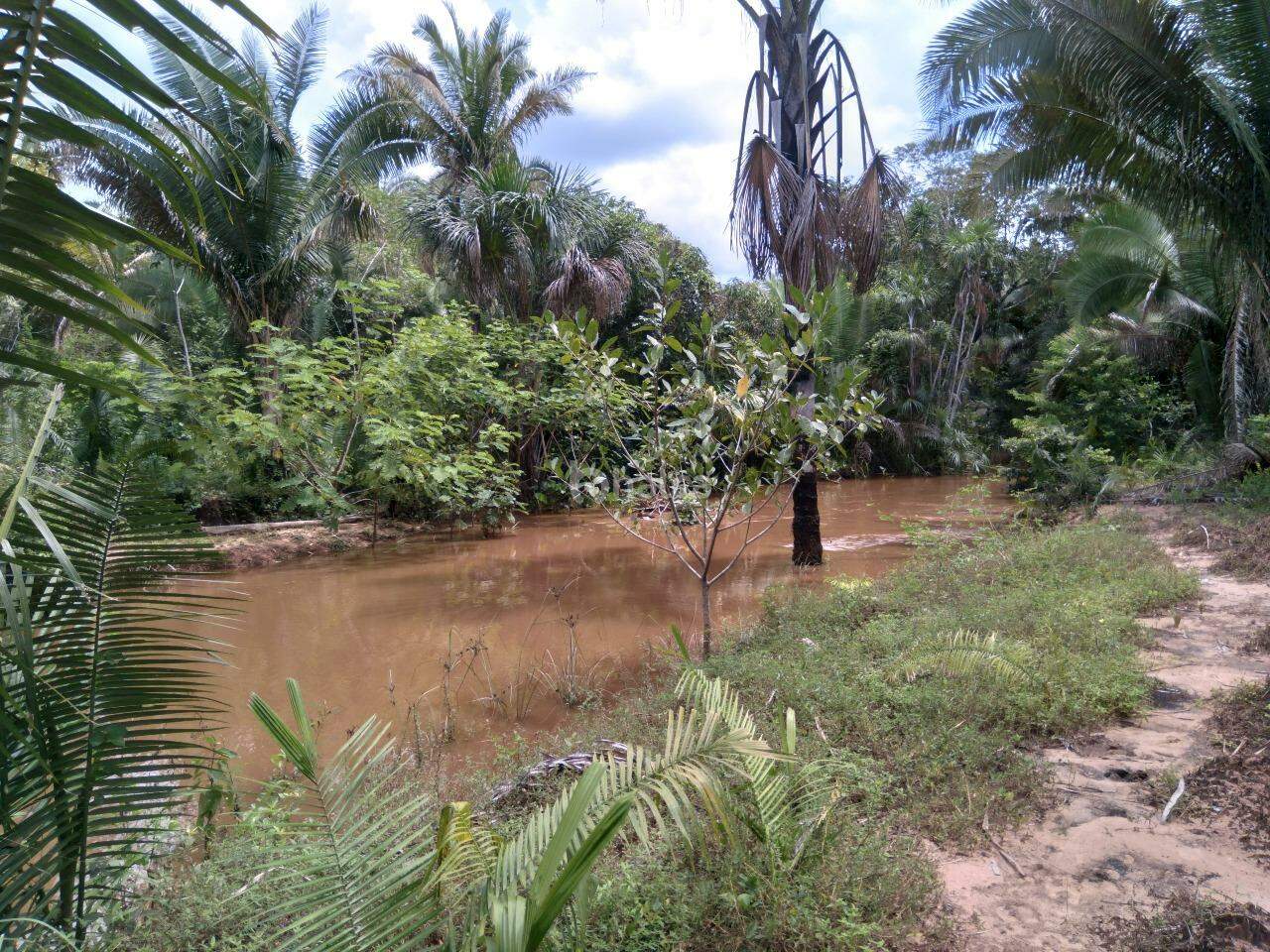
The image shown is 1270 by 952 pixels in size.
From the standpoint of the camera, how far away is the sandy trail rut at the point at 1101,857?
7.88ft

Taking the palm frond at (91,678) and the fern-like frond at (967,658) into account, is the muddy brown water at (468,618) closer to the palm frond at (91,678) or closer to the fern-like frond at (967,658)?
the palm frond at (91,678)

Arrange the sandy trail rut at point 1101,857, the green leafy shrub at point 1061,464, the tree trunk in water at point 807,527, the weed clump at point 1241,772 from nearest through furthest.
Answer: the sandy trail rut at point 1101,857, the weed clump at point 1241,772, the tree trunk in water at point 807,527, the green leafy shrub at point 1061,464

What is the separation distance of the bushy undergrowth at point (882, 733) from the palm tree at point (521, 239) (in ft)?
30.1

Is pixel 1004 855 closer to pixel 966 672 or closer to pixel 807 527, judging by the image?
pixel 966 672

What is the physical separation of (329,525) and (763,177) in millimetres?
7543

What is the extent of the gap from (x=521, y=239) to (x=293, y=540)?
262 inches

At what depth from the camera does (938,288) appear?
25.7 metres

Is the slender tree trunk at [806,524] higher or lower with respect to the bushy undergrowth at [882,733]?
higher

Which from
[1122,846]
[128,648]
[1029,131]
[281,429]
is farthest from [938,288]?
[128,648]

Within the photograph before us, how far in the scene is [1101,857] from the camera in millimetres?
2721

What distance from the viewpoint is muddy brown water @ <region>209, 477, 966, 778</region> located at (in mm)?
5211

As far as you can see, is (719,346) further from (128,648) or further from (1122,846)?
(128,648)

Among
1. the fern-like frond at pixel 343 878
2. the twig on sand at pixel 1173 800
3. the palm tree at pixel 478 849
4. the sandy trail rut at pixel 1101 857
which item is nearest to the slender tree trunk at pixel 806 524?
the sandy trail rut at pixel 1101 857

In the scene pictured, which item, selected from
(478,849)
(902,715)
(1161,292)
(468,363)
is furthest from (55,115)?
(1161,292)
